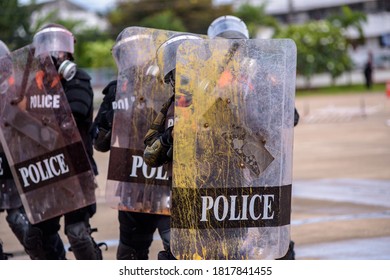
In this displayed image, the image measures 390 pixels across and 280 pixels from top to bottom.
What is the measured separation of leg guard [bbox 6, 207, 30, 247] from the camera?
7.38m

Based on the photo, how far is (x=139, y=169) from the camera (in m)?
6.54

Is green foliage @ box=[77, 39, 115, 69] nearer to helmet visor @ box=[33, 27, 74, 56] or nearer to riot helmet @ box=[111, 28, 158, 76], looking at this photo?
helmet visor @ box=[33, 27, 74, 56]

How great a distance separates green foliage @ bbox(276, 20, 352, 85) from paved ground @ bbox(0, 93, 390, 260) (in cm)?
2222

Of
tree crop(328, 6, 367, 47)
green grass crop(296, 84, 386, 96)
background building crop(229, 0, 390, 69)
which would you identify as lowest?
green grass crop(296, 84, 386, 96)

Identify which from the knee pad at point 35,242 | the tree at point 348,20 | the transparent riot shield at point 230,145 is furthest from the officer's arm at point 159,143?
the tree at point 348,20

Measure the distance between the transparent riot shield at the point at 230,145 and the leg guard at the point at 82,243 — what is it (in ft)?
7.07

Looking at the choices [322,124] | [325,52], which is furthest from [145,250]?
[325,52]

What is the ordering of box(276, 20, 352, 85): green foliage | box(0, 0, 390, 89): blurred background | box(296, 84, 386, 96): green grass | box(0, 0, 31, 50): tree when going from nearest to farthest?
box(0, 0, 31, 50): tree → box(0, 0, 390, 89): blurred background → box(296, 84, 386, 96): green grass → box(276, 20, 352, 85): green foliage

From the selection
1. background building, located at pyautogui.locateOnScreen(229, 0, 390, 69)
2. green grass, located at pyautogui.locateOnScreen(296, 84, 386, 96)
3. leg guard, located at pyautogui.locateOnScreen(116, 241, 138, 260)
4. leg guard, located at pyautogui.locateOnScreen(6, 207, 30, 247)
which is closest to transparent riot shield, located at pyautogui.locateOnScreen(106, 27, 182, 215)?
leg guard, located at pyautogui.locateOnScreen(116, 241, 138, 260)

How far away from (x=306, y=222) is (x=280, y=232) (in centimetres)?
508

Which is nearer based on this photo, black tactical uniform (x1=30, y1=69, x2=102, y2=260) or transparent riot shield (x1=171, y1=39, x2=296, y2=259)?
transparent riot shield (x1=171, y1=39, x2=296, y2=259)

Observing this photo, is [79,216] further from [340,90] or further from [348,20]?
[348,20]

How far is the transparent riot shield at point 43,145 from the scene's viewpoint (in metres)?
6.93

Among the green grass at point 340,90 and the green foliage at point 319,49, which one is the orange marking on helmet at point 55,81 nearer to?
the green grass at point 340,90
